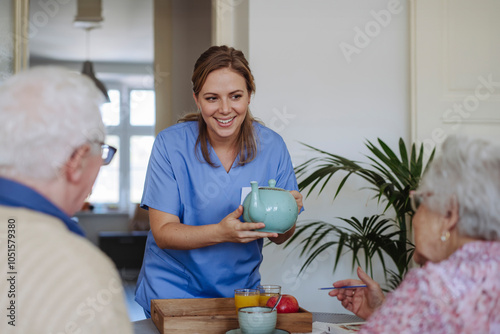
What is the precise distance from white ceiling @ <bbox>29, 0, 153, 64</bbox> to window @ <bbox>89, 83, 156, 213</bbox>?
3.17ft

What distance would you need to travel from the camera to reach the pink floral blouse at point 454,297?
3.55ft

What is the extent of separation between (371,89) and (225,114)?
1.57 metres

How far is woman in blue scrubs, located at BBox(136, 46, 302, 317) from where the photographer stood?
1943mm

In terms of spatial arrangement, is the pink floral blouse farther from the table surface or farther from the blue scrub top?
the blue scrub top

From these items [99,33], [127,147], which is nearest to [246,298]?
[99,33]

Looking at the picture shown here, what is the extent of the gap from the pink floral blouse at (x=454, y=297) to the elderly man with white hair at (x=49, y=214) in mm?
518

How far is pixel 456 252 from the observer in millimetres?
1152

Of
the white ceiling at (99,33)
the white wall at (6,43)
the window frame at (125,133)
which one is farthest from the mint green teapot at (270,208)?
the window frame at (125,133)

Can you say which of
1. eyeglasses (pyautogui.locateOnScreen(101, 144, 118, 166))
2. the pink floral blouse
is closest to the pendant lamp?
eyeglasses (pyautogui.locateOnScreen(101, 144, 118, 166))

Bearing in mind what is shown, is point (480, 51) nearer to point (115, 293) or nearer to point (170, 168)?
point (170, 168)

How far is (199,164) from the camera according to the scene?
2027mm

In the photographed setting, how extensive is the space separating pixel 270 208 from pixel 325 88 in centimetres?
169

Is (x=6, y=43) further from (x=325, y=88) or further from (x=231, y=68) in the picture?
(x=231, y=68)

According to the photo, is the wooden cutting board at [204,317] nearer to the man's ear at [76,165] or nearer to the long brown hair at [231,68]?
the long brown hair at [231,68]
